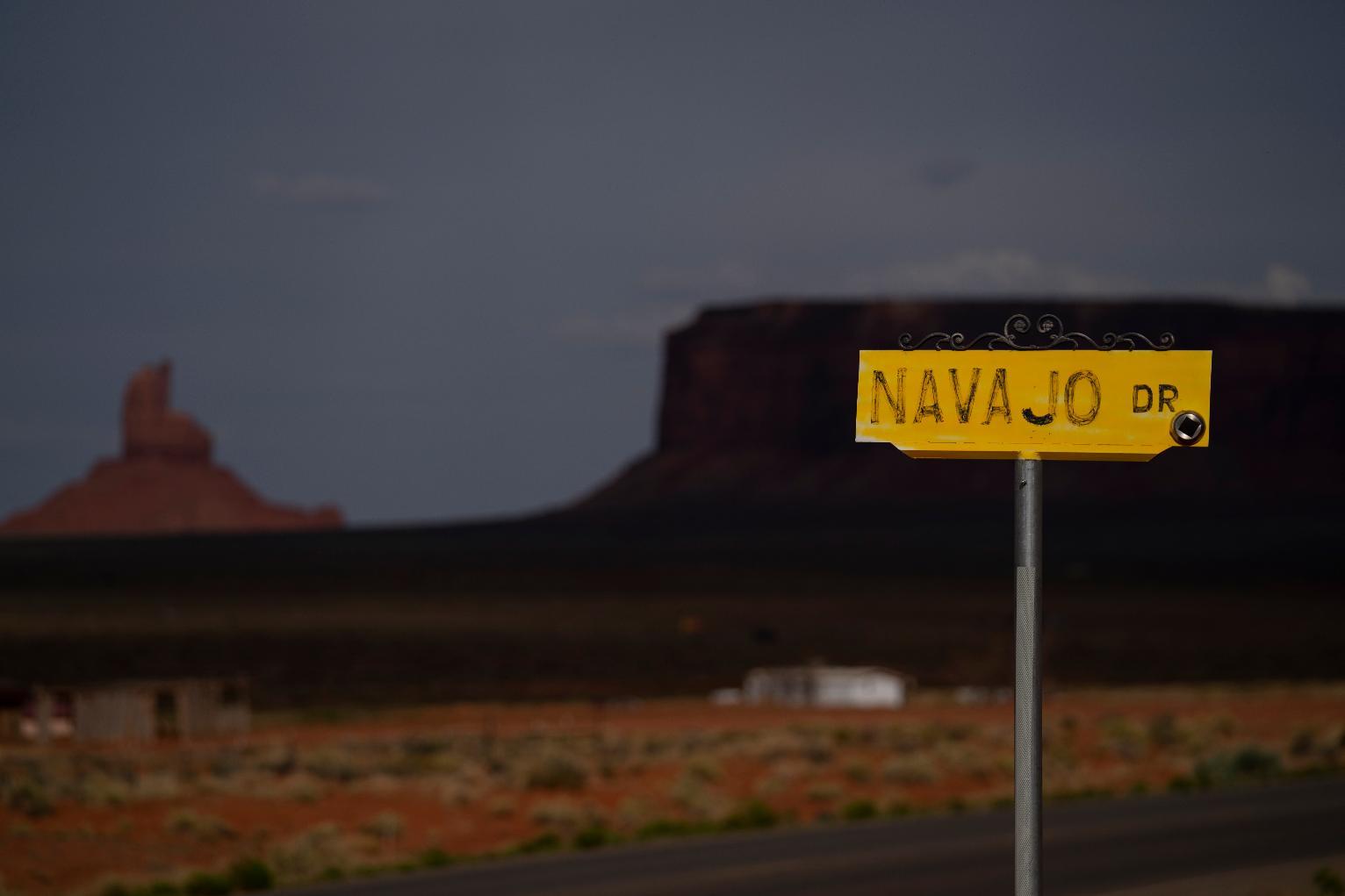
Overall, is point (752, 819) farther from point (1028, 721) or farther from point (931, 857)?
point (1028, 721)

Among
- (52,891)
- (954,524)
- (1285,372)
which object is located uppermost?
(1285,372)

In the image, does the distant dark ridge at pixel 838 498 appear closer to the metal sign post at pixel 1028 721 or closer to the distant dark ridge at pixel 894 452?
the distant dark ridge at pixel 894 452

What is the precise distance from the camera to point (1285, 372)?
154375mm

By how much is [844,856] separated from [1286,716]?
29.2 metres

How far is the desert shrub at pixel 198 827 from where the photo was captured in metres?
25.2

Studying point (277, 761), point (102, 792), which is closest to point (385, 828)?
point (102, 792)

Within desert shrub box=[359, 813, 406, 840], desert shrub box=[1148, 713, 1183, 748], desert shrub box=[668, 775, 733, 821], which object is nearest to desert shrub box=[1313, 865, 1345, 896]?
desert shrub box=[668, 775, 733, 821]

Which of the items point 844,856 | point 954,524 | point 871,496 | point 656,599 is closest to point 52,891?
point 844,856

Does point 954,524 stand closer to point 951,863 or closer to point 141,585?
point 141,585

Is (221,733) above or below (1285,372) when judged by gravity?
below

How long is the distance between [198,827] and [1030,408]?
2152cm

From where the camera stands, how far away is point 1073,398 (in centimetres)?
579

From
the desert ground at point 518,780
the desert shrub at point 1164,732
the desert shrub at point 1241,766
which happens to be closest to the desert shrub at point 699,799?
the desert ground at point 518,780

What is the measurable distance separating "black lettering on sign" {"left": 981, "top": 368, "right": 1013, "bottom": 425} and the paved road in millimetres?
12555
